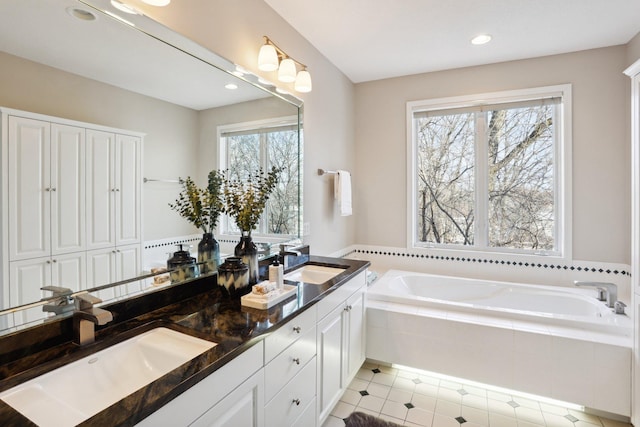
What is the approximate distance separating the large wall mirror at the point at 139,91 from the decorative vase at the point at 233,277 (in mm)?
264

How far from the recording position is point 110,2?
4.00 ft

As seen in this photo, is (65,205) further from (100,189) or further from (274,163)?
(274,163)

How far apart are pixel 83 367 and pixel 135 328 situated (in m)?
0.23

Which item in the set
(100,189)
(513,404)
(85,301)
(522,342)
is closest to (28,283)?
(85,301)

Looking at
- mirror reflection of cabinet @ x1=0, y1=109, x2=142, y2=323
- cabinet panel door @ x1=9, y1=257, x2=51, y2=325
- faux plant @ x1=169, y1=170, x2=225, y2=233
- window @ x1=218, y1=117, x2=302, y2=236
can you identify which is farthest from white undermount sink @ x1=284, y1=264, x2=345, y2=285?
cabinet panel door @ x1=9, y1=257, x2=51, y2=325

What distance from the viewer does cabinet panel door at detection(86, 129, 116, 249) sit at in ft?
3.90

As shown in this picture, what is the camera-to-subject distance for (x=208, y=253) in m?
1.77

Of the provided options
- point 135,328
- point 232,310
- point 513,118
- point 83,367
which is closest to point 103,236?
point 135,328

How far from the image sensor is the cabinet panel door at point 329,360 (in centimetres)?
176

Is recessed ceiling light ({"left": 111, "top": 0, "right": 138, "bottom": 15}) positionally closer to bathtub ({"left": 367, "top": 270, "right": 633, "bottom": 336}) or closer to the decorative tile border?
bathtub ({"left": 367, "top": 270, "right": 633, "bottom": 336})

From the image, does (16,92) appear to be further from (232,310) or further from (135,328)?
(232,310)

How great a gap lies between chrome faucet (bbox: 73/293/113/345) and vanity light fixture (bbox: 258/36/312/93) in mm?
1526

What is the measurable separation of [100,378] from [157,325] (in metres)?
0.26

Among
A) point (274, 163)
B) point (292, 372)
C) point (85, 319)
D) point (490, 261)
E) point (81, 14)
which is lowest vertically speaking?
point (292, 372)
